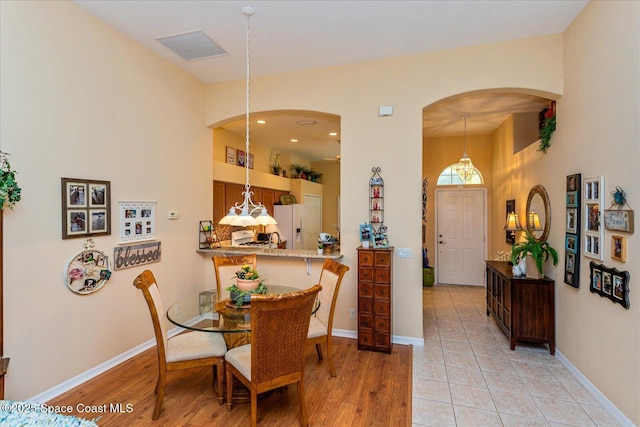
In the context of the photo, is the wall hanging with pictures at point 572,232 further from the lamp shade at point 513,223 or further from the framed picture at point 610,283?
the lamp shade at point 513,223

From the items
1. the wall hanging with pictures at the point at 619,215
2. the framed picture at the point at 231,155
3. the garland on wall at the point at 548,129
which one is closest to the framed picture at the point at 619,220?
the wall hanging with pictures at the point at 619,215

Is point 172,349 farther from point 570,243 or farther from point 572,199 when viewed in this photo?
point 572,199

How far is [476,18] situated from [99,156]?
3.76 meters

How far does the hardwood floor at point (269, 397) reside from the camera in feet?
7.70

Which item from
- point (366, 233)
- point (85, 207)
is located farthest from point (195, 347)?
point (366, 233)

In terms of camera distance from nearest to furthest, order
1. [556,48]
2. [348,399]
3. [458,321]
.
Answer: [348,399], [556,48], [458,321]

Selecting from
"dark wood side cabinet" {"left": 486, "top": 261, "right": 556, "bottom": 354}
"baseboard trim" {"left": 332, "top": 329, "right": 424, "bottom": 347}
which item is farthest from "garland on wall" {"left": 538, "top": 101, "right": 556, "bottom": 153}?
"baseboard trim" {"left": 332, "top": 329, "right": 424, "bottom": 347}

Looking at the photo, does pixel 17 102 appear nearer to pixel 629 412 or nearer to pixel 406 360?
pixel 406 360

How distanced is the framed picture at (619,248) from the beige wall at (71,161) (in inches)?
169

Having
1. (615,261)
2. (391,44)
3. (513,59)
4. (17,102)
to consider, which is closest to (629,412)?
(615,261)

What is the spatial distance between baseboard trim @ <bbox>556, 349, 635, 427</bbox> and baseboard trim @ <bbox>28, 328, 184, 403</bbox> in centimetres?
425

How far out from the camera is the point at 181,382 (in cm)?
285

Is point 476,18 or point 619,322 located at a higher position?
point 476,18

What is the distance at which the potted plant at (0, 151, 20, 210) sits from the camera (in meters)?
2.04
